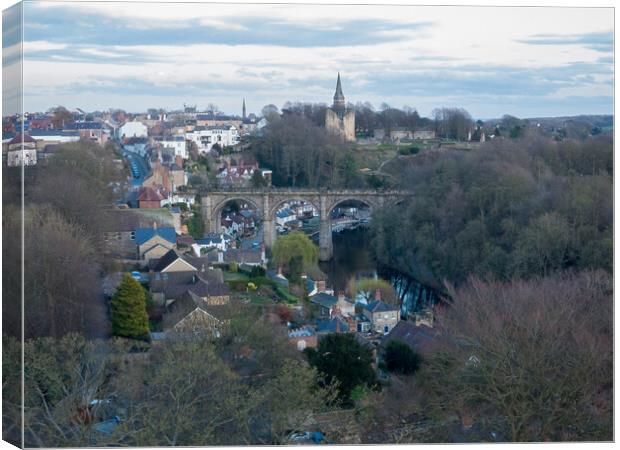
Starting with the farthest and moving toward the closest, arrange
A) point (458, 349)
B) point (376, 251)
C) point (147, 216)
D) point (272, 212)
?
1. point (272, 212)
2. point (376, 251)
3. point (147, 216)
4. point (458, 349)

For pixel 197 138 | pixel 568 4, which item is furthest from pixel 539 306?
pixel 197 138

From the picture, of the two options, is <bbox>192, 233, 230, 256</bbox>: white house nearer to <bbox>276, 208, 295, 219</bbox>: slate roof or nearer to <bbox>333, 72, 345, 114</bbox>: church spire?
<bbox>333, 72, 345, 114</bbox>: church spire

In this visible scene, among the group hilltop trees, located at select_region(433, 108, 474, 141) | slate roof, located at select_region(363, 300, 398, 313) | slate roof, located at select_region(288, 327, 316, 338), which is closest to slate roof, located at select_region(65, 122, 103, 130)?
slate roof, located at select_region(363, 300, 398, 313)

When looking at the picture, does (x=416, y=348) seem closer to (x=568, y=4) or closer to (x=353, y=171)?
(x=568, y=4)

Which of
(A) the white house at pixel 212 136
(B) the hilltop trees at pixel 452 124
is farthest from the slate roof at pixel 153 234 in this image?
(A) the white house at pixel 212 136

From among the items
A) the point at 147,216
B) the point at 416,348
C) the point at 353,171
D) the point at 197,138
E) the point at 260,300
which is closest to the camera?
the point at 416,348

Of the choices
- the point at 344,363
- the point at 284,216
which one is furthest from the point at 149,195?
the point at 344,363

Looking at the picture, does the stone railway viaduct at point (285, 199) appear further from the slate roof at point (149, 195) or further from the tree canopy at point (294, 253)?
the tree canopy at point (294, 253)
